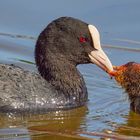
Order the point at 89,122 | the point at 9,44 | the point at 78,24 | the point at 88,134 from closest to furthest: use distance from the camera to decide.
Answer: the point at 88,134
the point at 89,122
the point at 78,24
the point at 9,44

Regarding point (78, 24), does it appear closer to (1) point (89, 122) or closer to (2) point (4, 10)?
(1) point (89, 122)

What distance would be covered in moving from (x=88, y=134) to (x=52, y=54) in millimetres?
1845

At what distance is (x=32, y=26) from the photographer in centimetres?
1412

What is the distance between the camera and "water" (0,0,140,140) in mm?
9734

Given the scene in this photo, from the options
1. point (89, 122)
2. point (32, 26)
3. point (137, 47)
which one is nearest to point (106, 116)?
point (89, 122)

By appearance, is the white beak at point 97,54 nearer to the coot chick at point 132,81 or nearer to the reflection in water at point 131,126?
the coot chick at point 132,81

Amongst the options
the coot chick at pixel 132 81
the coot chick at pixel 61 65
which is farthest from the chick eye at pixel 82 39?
the coot chick at pixel 132 81

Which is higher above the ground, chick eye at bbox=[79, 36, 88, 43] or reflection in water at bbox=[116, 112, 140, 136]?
chick eye at bbox=[79, 36, 88, 43]

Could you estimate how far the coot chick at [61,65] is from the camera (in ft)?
34.6

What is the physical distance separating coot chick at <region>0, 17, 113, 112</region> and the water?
198 millimetres

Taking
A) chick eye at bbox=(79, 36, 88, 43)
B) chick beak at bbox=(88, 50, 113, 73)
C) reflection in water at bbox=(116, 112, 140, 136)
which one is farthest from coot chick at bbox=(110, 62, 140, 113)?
chick eye at bbox=(79, 36, 88, 43)

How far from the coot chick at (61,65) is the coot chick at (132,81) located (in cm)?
26

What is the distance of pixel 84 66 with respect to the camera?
42.4 feet

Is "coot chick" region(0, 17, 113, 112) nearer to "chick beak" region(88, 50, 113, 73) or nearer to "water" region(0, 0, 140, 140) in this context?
"chick beak" region(88, 50, 113, 73)
